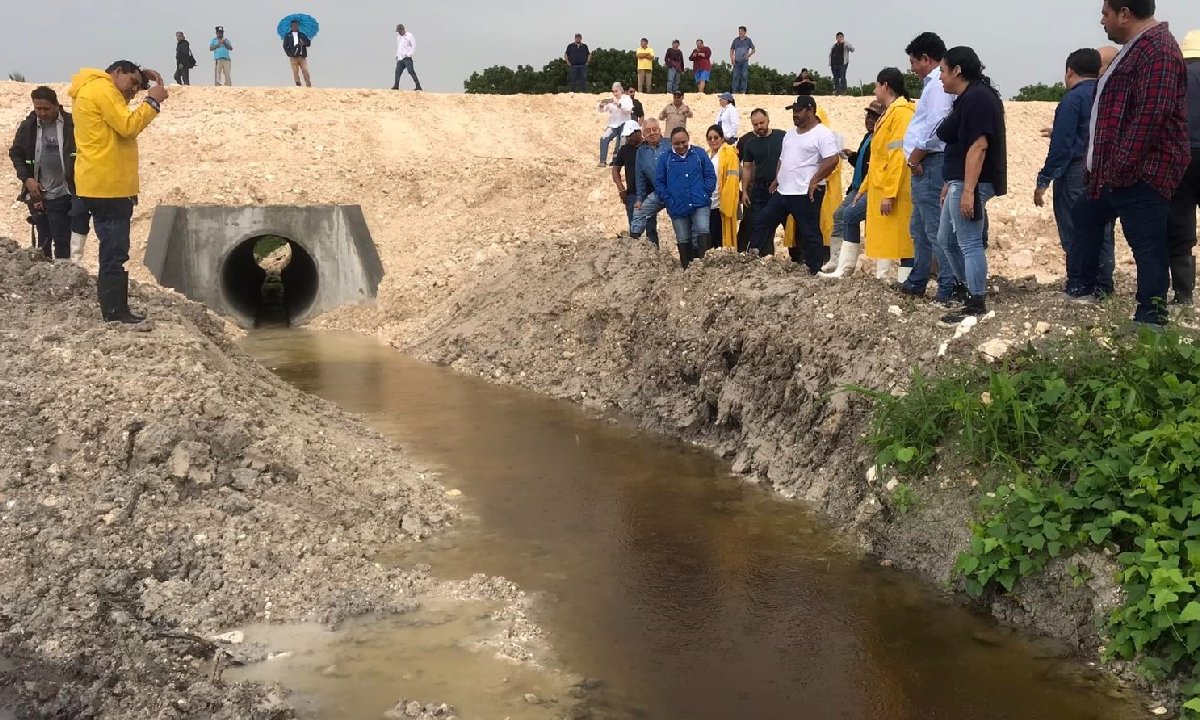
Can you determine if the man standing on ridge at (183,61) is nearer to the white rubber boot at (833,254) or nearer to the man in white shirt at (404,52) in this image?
the man in white shirt at (404,52)

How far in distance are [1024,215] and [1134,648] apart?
11.0m

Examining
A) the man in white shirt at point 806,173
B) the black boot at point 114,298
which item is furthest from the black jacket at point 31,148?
the man in white shirt at point 806,173

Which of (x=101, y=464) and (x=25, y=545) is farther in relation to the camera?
(x=101, y=464)

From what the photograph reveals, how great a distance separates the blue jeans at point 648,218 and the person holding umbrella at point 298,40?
39.8ft

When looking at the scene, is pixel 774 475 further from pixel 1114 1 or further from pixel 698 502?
pixel 1114 1

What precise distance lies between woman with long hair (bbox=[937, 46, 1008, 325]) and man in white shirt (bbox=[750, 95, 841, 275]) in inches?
81.5

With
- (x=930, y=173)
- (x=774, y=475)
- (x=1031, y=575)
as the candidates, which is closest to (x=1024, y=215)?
(x=930, y=173)

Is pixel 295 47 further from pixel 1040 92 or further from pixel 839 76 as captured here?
pixel 1040 92

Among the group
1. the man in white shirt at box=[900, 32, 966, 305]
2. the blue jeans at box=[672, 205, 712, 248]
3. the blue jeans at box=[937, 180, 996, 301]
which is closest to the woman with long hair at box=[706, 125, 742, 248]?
the blue jeans at box=[672, 205, 712, 248]

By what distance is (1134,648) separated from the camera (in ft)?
14.3

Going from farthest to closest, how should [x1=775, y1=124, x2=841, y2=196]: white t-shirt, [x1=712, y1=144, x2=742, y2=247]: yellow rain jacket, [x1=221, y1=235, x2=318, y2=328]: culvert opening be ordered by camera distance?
[x1=221, y1=235, x2=318, y2=328]: culvert opening
[x1=712, y1=144, x2=742, y2=247]: yellow rain jacket
[x1=775, y1=124, x2=841, y2=196]: white t-shirt

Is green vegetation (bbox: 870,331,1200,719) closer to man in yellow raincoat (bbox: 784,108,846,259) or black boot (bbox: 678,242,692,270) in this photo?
man in yellow raincoat (bbox: 784,108,846,259)

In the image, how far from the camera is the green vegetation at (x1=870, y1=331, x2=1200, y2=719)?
170 inches

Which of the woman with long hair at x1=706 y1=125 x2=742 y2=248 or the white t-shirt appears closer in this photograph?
the white t-shirt
